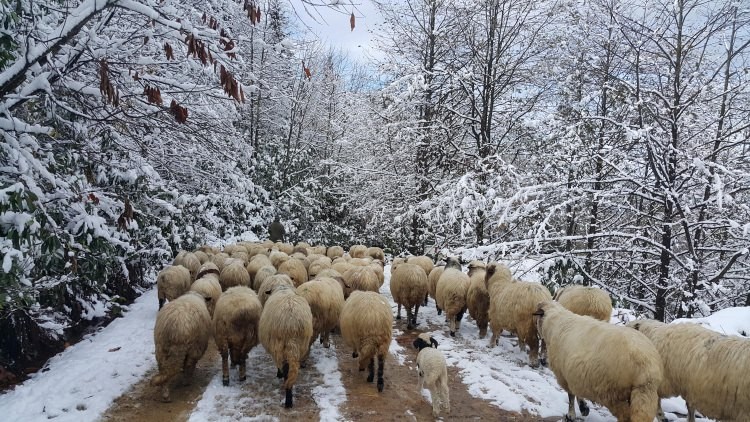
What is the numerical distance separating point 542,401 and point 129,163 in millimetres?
7261

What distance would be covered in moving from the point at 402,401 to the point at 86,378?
14.9 ft

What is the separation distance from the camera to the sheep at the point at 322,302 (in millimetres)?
7266

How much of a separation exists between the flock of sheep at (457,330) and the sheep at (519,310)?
0.06 ft

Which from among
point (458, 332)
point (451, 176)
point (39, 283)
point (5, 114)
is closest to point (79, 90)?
point (5, 114)

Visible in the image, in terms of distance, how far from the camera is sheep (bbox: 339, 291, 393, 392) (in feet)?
20.8

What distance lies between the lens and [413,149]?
17328mm

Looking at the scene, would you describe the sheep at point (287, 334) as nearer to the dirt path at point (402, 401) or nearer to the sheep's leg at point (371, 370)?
the dirt path at point (402, 401)

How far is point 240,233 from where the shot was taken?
20.1 metres

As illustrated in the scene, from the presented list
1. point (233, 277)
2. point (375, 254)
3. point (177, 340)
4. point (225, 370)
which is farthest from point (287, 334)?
point (375, 254)

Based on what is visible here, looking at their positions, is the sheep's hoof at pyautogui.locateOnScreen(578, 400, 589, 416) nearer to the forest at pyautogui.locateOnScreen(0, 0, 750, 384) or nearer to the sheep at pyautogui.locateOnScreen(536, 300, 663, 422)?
the sheep at pyautogui.locateOnScreen(536, 300, 663, 422)

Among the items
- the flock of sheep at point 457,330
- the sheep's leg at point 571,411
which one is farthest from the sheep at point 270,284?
the sheep's leg at point 571,411

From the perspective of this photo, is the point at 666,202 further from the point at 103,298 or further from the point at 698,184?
the point at 103,298

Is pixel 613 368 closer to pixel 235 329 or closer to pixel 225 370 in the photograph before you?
pixel 235 329

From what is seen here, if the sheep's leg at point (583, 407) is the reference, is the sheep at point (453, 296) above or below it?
above
